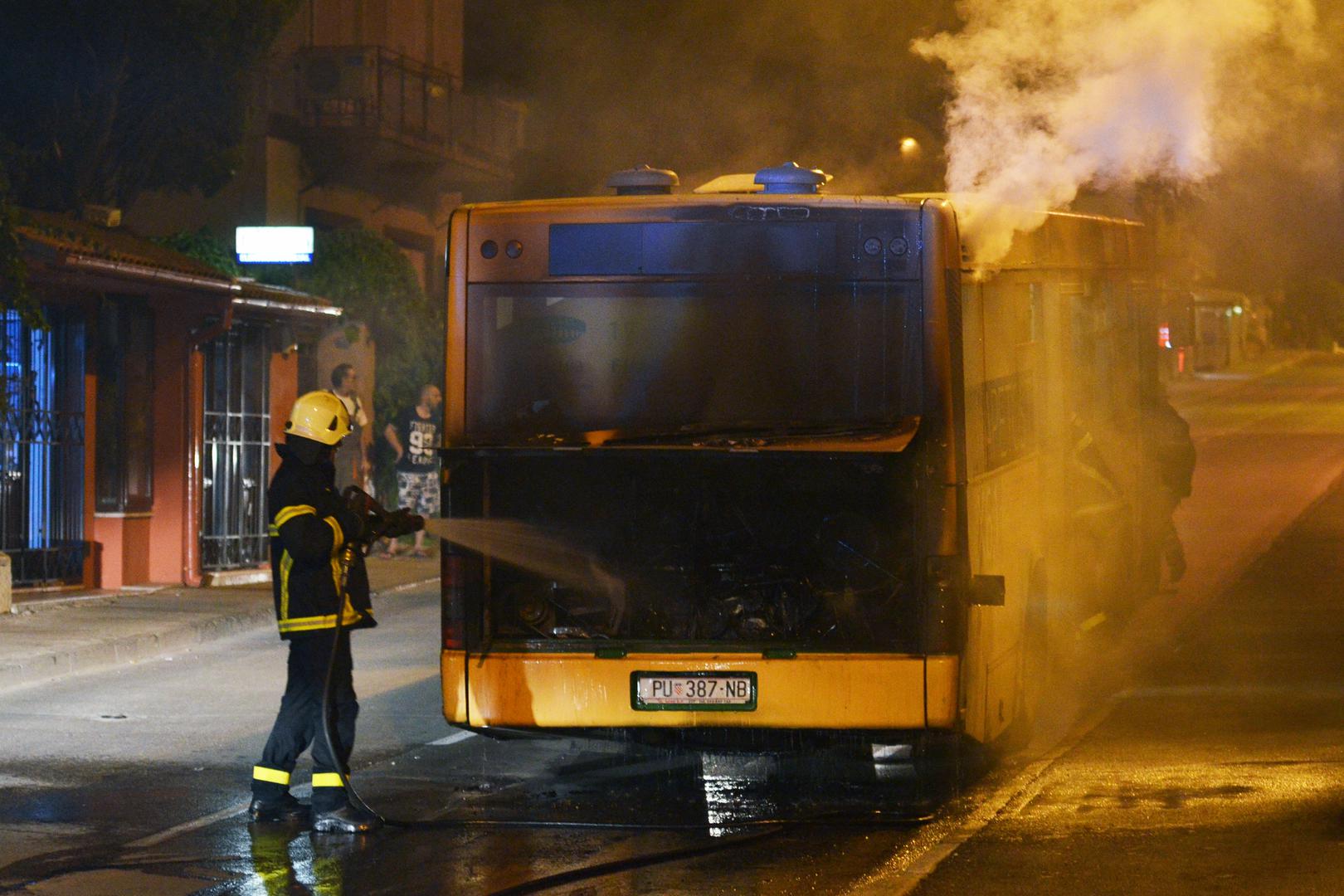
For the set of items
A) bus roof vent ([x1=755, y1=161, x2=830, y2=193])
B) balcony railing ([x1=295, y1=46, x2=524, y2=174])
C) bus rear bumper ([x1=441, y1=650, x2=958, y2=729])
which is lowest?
bus rear bumper ([x1=441, y1=650, x2=958, y2=729])

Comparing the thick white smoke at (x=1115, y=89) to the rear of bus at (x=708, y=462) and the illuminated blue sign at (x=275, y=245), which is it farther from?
the illuminated blue sign at (x=275, y=245)

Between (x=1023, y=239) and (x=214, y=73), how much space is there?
12.5m

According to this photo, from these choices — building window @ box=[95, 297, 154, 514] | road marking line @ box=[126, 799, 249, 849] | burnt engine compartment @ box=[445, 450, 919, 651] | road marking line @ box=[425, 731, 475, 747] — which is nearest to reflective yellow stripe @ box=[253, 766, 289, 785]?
road marking line @ box=[126, 799, 249, 849]

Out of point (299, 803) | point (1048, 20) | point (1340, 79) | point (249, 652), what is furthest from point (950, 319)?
point (249, 652)

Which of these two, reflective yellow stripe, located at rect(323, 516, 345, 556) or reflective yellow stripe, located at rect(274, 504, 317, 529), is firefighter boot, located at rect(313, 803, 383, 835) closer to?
reflective yellow stripe, located at rect(323, 516, 345, 556)

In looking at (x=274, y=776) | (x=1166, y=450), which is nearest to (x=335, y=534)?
(x=274, y=776)

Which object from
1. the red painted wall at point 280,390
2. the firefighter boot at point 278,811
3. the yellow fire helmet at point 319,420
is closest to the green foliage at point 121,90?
the red painted wall at point 280,390

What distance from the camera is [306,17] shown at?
26312 millimetres

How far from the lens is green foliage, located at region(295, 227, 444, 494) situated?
81.9 feet

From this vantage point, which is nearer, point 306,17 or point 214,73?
point 214,73

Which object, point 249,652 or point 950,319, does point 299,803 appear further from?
point 249,652

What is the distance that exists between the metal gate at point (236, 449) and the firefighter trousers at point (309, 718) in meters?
11.9

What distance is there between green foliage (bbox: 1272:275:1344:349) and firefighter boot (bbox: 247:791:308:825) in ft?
162

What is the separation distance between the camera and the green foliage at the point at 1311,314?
63.0 meters
